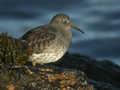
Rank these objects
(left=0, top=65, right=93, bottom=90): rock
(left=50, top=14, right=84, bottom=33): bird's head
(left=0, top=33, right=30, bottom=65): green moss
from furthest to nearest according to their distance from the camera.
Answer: (left=50, top=14, right=84, bottom=33): bird's head → (left=0, top=33, right=30, bottom=65): green moss → (left=0, top=65, right=93, bottom=90): rock

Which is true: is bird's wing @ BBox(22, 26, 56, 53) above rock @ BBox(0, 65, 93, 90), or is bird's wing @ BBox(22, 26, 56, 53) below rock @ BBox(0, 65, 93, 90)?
above

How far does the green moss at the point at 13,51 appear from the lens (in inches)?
580

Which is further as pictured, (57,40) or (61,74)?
(57,40)

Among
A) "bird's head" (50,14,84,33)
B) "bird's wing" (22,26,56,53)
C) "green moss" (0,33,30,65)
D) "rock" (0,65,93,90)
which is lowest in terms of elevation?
A: "rock" (0,65,93,90)

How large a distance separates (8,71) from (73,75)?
123 inches

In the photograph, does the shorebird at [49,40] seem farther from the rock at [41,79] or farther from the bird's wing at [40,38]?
the rock at [41,79]

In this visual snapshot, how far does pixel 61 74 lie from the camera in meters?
13.9

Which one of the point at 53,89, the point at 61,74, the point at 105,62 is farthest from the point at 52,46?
the point at 105,62

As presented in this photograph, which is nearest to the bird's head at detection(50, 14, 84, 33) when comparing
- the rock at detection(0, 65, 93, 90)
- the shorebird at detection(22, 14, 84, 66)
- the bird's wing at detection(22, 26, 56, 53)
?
the shorebird at detection(22, 14, 84, 66)

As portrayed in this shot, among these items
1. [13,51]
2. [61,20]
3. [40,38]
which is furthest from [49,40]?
[13,51]

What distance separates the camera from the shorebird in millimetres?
14956

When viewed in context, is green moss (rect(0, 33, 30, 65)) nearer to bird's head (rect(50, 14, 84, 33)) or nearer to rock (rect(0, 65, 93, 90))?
rock (rect(0, 65, 93, 90))

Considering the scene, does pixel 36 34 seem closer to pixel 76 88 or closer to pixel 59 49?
pixel 59 49

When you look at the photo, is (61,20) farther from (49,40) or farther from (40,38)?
(40,38)
